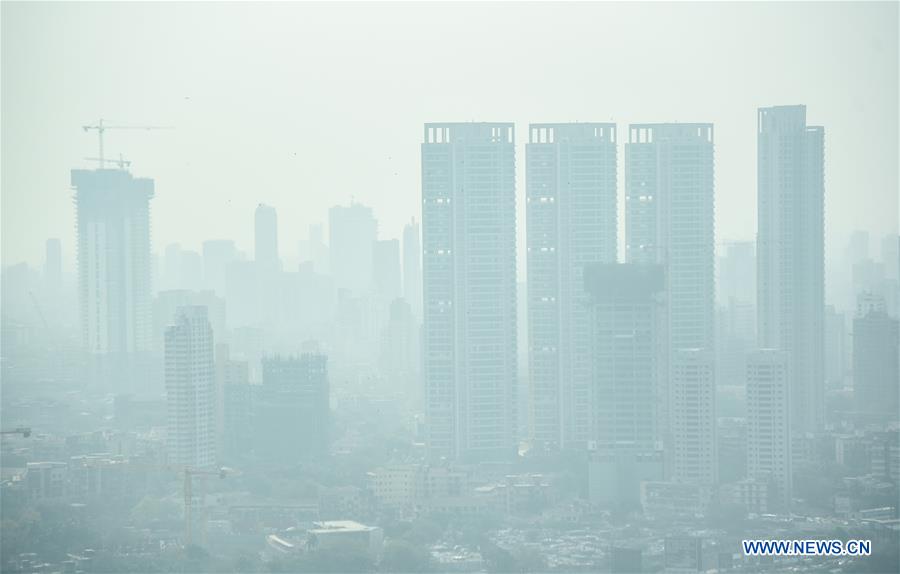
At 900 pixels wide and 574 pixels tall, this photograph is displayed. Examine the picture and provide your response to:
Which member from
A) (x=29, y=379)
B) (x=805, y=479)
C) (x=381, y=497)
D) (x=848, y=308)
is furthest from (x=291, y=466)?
(x=848, y=308)

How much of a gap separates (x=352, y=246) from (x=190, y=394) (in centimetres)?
1682

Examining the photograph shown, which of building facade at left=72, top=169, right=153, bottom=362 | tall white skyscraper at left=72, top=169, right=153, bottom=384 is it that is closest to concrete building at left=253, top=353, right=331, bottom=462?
tall white skyscraper at left=72, top=169, right=153, bottom=384

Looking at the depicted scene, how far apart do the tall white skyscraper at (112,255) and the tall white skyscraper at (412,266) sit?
473 cm

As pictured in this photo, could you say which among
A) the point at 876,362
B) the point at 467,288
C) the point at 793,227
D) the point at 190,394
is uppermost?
the point at 793,227

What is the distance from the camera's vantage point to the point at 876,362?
19.6m

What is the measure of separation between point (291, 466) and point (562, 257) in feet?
12.7

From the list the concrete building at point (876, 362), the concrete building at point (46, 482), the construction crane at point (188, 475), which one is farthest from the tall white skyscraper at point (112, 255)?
the concrete building at point (876, 362)

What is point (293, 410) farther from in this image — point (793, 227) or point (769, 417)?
point (793, 227)

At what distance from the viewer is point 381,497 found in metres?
15.5

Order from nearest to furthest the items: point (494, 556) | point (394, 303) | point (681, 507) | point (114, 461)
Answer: point (494, 556) < point (681, 507) < point (114, 461) < point (394, 303)

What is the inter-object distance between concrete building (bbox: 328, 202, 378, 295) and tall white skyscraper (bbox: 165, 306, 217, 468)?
14.8 meters

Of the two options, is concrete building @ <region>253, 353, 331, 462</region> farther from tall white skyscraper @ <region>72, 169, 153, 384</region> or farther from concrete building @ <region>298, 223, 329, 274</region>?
concrete building @ <region>298, 223, 329, 274</region>

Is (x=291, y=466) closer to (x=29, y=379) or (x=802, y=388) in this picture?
(x=802, y=388)

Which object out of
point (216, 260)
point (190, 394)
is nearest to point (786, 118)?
point (190, 394)
